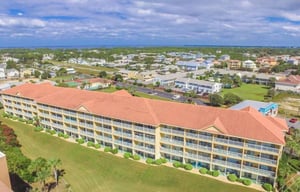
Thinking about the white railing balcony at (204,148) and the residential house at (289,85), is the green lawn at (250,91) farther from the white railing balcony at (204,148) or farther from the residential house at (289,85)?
the white railing balcony at (204,148)

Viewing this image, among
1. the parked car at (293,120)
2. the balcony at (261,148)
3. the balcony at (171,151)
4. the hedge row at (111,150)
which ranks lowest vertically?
the hedge row at (111,150)

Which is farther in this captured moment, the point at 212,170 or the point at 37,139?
the point at 37,139

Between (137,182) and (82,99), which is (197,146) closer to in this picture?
(137,182)

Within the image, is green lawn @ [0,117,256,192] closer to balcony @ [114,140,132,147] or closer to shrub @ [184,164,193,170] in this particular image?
shrub @ [184,164,193,170]

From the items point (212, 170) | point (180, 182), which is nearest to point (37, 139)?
point (180, 182)

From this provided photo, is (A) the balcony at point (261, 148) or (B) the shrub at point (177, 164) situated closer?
(A) the balcony at point (261, 148)

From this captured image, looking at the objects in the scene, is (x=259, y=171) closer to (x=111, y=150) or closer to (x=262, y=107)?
(x=111, y=150)

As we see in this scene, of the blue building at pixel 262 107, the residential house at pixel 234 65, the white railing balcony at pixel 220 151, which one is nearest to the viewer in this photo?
the white railing balcony at pixel 220 151

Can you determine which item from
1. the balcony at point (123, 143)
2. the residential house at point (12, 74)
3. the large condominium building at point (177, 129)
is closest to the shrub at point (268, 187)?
the large condominium building at point (177, 129)
